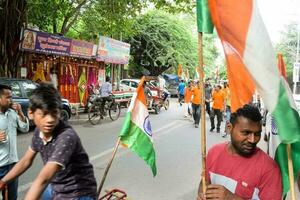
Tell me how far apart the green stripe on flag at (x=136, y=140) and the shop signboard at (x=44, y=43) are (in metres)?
12.3

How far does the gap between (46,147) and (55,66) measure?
16.7 m

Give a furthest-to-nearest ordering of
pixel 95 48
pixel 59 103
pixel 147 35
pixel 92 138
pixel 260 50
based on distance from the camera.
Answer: pixel 147 35, pixel 95 48, pixel 92 138, pixel 59 103, pixel 260 50

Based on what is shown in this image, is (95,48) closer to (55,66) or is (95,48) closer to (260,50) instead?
(55,66)

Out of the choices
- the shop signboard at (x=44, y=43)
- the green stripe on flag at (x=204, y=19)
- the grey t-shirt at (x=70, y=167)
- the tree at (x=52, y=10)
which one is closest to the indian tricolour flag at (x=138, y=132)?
the grey t-shirt at (x=70, y=167)

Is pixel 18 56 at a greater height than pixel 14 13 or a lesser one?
lesser

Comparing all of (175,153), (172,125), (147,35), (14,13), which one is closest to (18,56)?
(14,13)

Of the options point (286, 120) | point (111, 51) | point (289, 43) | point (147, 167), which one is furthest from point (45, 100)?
point (289, 43)

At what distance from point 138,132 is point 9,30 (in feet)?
40.3

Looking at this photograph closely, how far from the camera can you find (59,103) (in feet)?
9.44

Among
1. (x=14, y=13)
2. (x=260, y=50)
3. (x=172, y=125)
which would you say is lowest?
(x=172, y=125)

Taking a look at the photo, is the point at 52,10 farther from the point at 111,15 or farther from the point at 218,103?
the point at 218,103

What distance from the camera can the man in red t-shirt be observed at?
2631 millimetres

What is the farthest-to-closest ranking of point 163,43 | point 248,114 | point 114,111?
point 163,43, point 114,111, point 248,114

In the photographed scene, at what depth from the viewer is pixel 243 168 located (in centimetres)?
270
